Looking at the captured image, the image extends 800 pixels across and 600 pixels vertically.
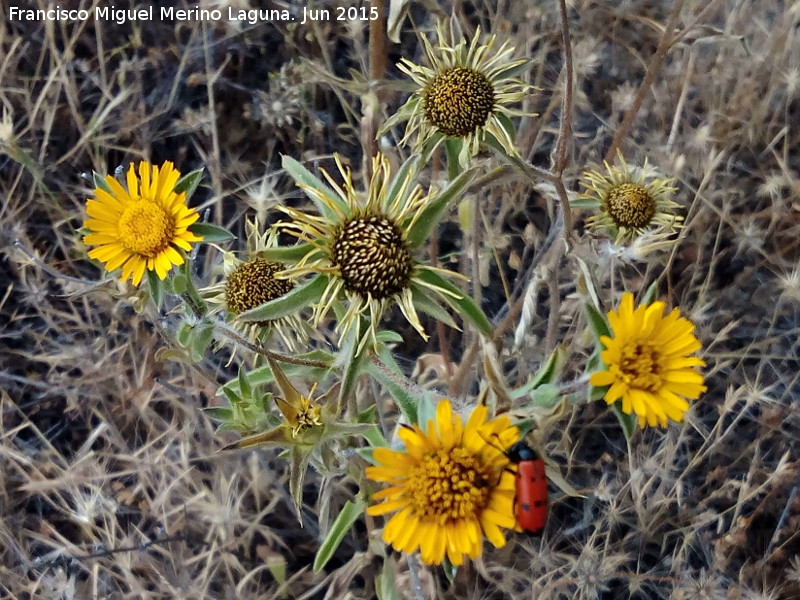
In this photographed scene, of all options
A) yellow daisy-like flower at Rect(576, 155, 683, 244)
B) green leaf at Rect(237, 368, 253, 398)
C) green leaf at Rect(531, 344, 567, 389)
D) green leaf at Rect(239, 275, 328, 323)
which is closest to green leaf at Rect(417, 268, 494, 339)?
green leaf at Rect(531, 344, 567, 389)

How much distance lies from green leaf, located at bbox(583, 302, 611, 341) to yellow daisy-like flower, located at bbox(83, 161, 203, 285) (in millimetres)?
1146

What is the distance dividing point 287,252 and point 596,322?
826 mm

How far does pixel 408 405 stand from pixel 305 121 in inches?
92.2

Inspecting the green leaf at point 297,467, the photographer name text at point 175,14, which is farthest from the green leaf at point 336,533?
the photographer name text at point 175,14

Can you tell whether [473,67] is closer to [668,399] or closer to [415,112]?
[415,112]

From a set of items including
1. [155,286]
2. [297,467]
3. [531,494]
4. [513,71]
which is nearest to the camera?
[531,494]

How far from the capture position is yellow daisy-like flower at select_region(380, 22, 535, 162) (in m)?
2.25

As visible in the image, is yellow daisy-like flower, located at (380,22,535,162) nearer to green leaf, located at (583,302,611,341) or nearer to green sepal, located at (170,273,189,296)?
green leaf, located at (583,302,611,341)

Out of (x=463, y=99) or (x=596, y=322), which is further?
(x=463, y=99)

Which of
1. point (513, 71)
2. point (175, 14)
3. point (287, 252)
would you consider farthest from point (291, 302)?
point (175, 14)

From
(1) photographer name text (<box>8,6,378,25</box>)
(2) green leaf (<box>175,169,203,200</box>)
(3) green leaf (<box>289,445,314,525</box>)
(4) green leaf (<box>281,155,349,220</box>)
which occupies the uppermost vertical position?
(1) photographer name text (<box>8,6,378,25</box>)

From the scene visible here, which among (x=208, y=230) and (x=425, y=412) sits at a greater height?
(x=208, y=230)

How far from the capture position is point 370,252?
1785mm

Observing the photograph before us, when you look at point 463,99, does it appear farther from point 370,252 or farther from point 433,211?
point 370,252
